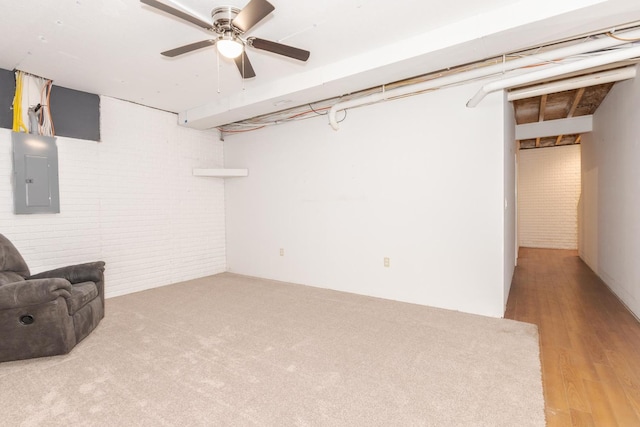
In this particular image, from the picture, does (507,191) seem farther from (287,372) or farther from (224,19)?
(224,19)

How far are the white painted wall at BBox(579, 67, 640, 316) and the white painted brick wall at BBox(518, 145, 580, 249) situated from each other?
2.54 meters

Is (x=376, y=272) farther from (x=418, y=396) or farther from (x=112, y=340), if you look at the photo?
(x=112, y=340)

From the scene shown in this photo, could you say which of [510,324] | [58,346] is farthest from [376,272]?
[58,346]

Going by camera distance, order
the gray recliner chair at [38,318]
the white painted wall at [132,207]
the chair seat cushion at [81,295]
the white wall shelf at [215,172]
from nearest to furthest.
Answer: the gray recliner chair at [38,318], the chair seat cushion at [81,295], the white painted wall at [132,207], the white wall shelf at [215,172]

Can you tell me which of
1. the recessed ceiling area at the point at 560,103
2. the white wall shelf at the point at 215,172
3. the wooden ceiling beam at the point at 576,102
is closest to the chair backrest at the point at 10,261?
the white wall shelf at the point at 215,172

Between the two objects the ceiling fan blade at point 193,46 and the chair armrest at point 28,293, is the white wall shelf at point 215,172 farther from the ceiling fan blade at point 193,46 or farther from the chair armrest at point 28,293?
the chair armrest at point 28,293

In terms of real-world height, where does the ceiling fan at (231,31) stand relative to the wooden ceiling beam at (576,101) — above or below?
below

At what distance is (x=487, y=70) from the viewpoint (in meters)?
3.04

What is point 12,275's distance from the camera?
2.86 m

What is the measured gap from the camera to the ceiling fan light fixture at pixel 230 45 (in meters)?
2.26

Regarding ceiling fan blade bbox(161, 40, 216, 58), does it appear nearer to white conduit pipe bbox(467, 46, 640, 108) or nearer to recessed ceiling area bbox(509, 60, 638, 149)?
white conduit pipe bbox(467, 46, 640, 108)

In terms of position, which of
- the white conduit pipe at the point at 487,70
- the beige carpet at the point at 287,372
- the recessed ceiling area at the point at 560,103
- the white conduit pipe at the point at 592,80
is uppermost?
the recessed ceiling area at the point at 560,103

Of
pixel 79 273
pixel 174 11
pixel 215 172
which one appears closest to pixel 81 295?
pixel 79 273

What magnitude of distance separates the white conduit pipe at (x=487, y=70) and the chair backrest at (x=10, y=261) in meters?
3.58
